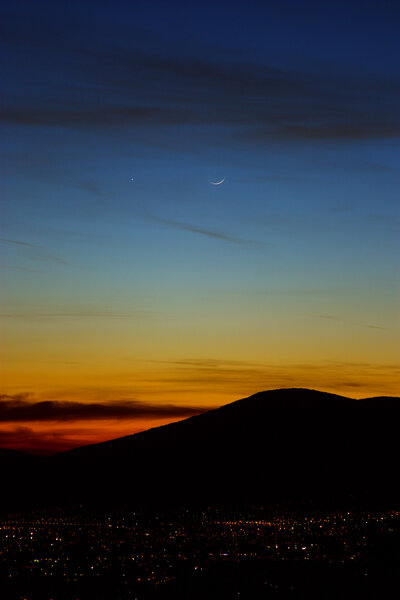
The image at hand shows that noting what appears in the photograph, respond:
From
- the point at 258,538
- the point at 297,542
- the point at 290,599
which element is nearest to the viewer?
the point at 290,599

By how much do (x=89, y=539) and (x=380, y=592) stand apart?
371ft

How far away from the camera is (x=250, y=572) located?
406 ft

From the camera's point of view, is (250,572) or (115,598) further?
(250,572)

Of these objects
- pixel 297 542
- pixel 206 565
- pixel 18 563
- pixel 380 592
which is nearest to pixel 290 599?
pixel 380 592

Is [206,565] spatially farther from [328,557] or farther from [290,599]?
[290,599]

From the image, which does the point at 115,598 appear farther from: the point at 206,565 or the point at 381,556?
the point at 381,556

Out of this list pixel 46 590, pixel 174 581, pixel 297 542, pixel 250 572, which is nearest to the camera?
pixel 46 590

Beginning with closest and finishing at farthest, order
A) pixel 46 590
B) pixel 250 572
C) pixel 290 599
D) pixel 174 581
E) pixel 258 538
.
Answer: pixel 290 599 → pixel 46 590 → pixel 174 581 → pixel 250 572 → pixel 258 538

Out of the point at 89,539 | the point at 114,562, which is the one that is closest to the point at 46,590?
the point at 114,562

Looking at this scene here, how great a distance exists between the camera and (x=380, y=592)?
322 feet

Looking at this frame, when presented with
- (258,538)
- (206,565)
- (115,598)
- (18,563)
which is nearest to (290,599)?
(115,598)

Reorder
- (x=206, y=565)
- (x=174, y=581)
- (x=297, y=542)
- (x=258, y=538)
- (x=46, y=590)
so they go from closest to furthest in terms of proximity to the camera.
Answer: (x=46, y=590), (x=174, y=581), (x=206, y=565), (x=297, y=542), (x=258, y=538)

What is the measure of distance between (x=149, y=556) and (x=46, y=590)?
49.2 meters

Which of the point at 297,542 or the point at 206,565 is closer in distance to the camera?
the point at 206,565
